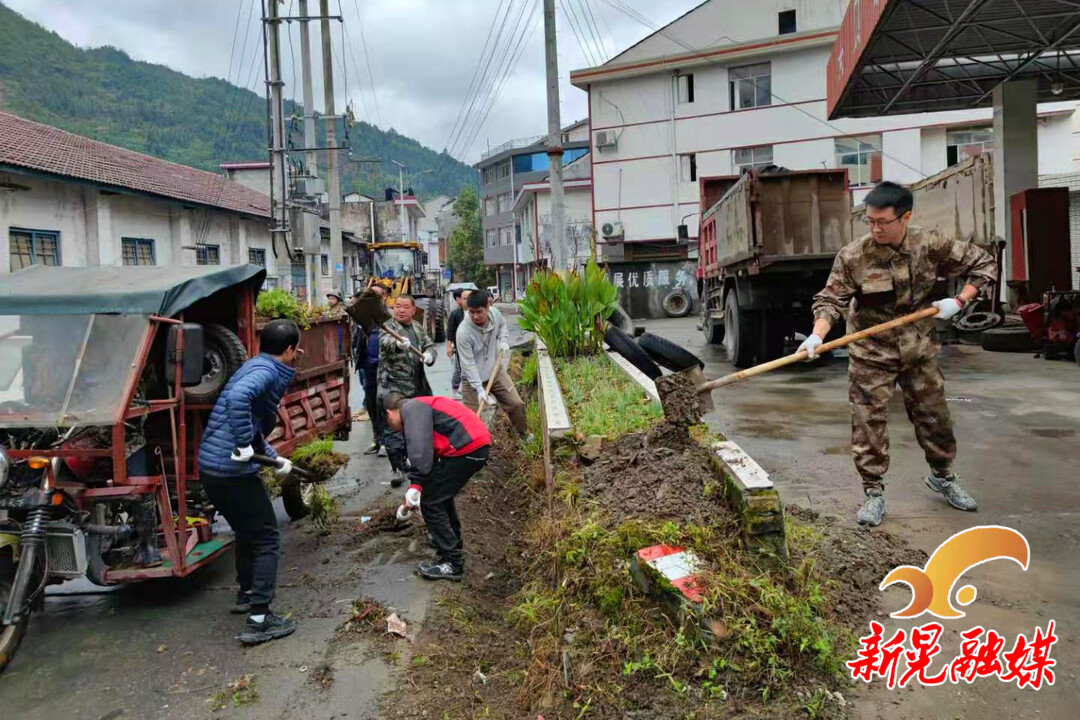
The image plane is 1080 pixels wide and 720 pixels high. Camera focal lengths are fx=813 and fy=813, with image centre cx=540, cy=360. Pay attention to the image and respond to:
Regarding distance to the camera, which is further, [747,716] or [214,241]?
[214,241]

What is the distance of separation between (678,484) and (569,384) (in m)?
3.86

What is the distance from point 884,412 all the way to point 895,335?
17.9 inches

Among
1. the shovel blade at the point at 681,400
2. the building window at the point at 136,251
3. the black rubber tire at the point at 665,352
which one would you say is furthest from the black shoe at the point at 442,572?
the building window at the point at 136,251

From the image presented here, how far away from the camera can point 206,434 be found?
425cm

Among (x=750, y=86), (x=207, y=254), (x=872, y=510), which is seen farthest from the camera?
(x=750, y=86)

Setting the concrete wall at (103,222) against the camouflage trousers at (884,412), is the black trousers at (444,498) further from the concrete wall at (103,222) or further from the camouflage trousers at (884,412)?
the concrete wall at (103,222)

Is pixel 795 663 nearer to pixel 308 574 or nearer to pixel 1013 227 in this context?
pixel 308 574

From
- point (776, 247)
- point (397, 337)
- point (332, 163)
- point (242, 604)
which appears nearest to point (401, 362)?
point (397, 337)

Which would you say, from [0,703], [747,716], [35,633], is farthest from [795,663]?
[35,633]

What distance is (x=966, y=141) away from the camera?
1110 inches

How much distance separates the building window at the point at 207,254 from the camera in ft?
78.1

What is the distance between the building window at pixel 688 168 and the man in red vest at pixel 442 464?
1122 inches

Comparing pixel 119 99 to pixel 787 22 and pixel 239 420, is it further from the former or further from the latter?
pixel 239 420

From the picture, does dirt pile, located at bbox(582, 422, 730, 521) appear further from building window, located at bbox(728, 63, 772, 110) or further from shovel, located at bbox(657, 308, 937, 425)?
building window, located at bbox(728, 63, 772, 110)
